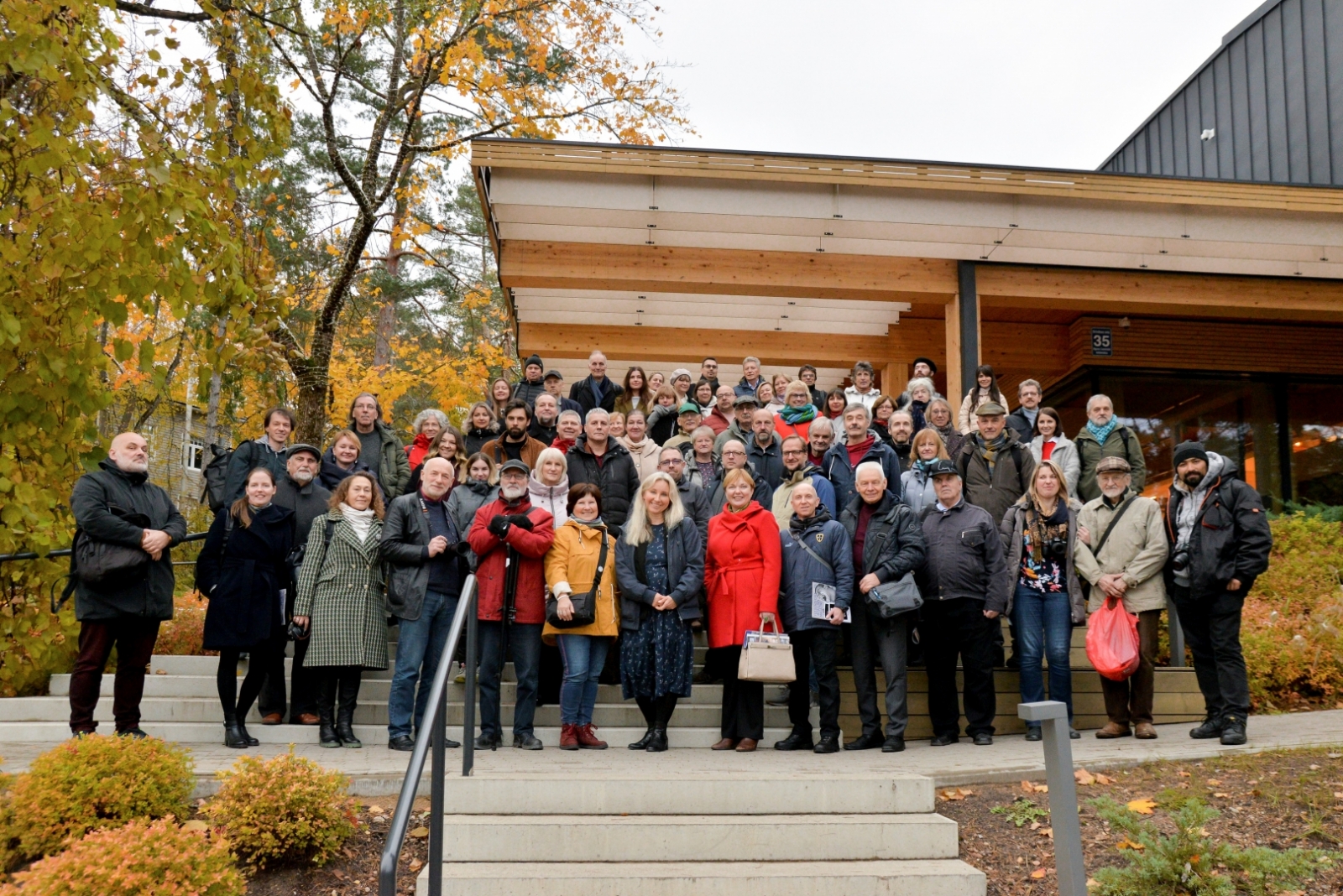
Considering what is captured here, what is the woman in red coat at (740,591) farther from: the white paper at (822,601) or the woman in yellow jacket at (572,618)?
the woman in yellow jacket at (572,618)

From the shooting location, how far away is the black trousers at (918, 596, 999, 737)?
746cm

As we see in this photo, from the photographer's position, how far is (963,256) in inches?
529

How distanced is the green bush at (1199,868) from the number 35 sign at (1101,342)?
11.4m

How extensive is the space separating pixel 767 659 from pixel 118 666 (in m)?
3.96

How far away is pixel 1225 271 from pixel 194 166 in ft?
40.8

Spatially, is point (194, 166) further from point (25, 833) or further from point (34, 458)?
point (25, 833)

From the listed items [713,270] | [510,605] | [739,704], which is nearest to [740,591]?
[739,704]

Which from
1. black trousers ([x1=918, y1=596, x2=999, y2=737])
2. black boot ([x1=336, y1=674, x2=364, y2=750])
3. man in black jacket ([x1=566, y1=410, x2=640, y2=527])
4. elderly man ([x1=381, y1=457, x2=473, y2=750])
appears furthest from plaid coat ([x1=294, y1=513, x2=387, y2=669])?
black trousers ([x1=918, y1=596, x2=999, y2=737])

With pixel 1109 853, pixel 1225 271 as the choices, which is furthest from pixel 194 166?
pixel 1225 271

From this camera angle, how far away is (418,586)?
23.4ft

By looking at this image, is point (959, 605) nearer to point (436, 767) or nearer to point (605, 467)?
point (605, 467)

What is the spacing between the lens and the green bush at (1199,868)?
4.74 metres

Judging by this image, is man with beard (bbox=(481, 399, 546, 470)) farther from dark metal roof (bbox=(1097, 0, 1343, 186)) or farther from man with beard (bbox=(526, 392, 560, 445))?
dark metal roof (bbox=(1097, 0, 1343, 186))

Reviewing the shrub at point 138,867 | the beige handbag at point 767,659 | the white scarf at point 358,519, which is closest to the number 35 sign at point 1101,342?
the beige handbag at point 767,659
